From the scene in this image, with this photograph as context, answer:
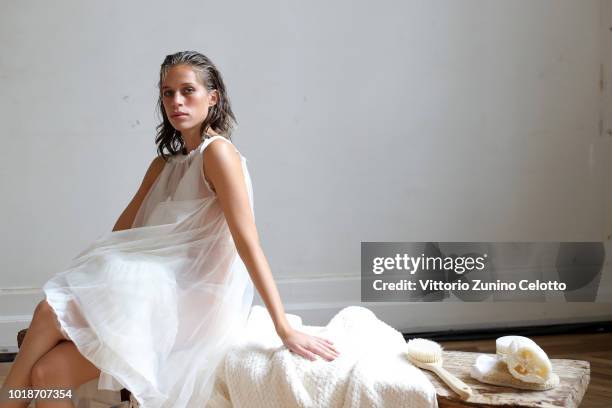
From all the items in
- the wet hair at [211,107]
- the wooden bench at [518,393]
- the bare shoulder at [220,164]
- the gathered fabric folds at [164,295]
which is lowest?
the wooden bench at [518,393]

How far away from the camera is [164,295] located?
1509mm

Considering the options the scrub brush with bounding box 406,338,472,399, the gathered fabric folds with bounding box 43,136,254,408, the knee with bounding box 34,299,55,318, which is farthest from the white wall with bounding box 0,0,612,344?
the scrub brush with bounding box 406,338,472,399

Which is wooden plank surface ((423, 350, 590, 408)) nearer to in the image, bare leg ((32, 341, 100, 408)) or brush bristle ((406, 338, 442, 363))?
brush bristle ((406, 338, 442, 363))

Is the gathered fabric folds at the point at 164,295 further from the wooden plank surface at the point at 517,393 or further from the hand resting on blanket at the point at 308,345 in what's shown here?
the wooden plank surface at the point at 517,393

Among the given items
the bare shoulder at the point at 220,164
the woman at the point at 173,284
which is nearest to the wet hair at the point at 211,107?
the woman at the point at 173,284

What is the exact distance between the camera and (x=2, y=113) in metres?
2.70

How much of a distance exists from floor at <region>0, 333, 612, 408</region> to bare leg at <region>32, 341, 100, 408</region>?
1101 millimetres

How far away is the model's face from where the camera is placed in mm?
1687

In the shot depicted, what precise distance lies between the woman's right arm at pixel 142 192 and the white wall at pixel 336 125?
3.09 feet

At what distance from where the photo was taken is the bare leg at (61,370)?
1.41 m

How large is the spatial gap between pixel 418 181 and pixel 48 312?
186 centimetres

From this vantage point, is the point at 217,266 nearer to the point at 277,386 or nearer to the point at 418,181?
the point at 277,386

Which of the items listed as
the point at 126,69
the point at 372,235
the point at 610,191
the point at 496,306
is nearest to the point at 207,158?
the point at 126,69

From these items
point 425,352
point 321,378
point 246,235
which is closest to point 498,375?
point 425,352
